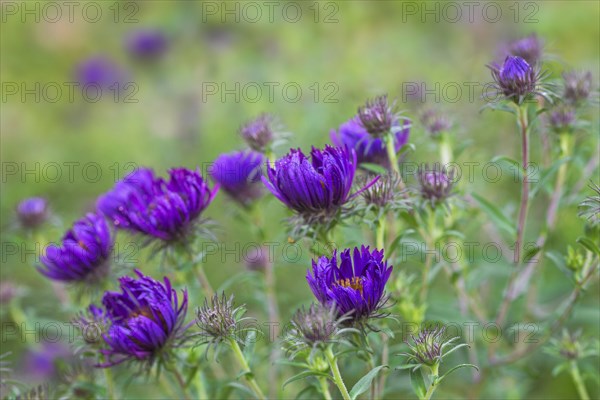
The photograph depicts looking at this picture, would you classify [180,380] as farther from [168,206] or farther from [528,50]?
[528,50]

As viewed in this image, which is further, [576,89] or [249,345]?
[576,89]

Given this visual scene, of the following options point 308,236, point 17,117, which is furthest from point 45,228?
point 17,117

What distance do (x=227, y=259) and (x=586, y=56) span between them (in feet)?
4.91

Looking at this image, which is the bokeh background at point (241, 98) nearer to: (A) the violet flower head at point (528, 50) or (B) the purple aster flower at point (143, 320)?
(A) the violet flower head at point (528, 50)

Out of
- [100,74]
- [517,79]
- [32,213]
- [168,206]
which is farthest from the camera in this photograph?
[100,74]

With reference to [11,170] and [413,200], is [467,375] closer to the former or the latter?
[413,200]

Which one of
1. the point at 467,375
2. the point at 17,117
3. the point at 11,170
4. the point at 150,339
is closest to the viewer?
the point at 150,339

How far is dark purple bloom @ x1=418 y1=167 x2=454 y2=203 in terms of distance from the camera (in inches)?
46.1

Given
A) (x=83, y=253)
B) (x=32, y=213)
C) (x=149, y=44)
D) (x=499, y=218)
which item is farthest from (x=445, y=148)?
(x=149, y=44)

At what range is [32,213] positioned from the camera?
1637mm

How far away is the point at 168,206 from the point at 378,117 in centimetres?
39

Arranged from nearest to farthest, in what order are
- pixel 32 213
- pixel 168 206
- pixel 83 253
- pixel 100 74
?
1. pixel 168 206
2. pixel 83 253
3. pixel 32 213
4. pixel 100 74

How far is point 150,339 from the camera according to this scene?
41.4 inches

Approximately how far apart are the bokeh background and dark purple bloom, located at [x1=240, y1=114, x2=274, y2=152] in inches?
9.8
